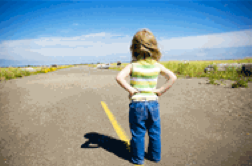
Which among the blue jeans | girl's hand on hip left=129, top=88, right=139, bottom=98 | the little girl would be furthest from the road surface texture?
girl's hand on hip left=129, top=88, right=139, bottom=98

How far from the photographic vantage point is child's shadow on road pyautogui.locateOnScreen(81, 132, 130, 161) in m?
2.39

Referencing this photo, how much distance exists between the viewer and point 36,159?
229cm

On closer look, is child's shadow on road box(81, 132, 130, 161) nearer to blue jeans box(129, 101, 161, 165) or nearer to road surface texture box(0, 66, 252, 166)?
road surface texture box(0, 66, 252, 166)

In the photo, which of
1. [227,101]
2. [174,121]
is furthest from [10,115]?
[227,101]

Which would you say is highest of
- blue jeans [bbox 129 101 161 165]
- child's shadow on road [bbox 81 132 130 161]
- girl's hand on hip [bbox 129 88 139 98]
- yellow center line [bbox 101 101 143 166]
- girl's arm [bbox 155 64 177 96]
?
girl's arm [bbox 155 64 177 96]

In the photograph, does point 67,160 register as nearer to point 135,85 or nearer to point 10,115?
point 135,85

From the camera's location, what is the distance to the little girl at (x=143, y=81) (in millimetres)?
1965

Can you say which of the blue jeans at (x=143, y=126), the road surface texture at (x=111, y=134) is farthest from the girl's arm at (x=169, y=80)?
the road surface texture at (x=111, y=134)

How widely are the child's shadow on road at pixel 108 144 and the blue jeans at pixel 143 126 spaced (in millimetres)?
272

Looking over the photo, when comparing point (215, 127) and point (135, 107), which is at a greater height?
point (135, 107)

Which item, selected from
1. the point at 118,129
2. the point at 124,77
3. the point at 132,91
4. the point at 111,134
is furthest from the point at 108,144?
the point at 124,77

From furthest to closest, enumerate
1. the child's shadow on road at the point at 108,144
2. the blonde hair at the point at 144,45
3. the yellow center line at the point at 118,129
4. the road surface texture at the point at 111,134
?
the yellow center line at the point at 118,129
the child's shadow on road at the point at 108,144
the road surface texture at the point at 111,134
the blonde hair at the point at 144,45

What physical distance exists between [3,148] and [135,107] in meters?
2.52

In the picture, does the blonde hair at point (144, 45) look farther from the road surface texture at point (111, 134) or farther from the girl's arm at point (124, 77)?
the road surface texture at point (111, 134)
